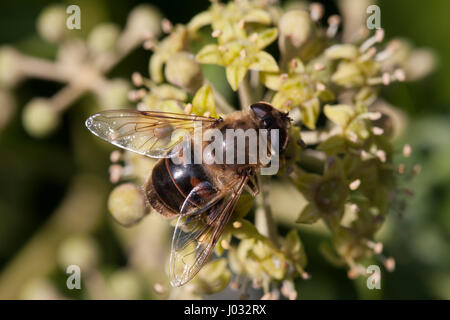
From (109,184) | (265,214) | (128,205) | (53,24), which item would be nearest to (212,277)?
(265,214)

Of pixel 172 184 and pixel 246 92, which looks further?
pixel 246 92

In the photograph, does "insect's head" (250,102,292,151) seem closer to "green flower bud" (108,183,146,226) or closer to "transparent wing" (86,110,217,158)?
"transparent wing" (86,110,217,158)

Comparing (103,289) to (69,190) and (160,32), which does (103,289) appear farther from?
(160,32)

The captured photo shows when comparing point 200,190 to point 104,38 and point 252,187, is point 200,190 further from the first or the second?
point 104,38

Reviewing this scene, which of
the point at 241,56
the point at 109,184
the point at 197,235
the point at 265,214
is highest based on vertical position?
the point at 241,56

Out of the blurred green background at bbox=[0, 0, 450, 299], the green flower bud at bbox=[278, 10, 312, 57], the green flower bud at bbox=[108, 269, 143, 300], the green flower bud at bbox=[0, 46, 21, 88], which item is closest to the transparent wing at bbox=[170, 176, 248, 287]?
the green flower bud at bbox=[278, 10, 312, 57]

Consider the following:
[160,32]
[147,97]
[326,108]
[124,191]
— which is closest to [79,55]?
[160,32]
